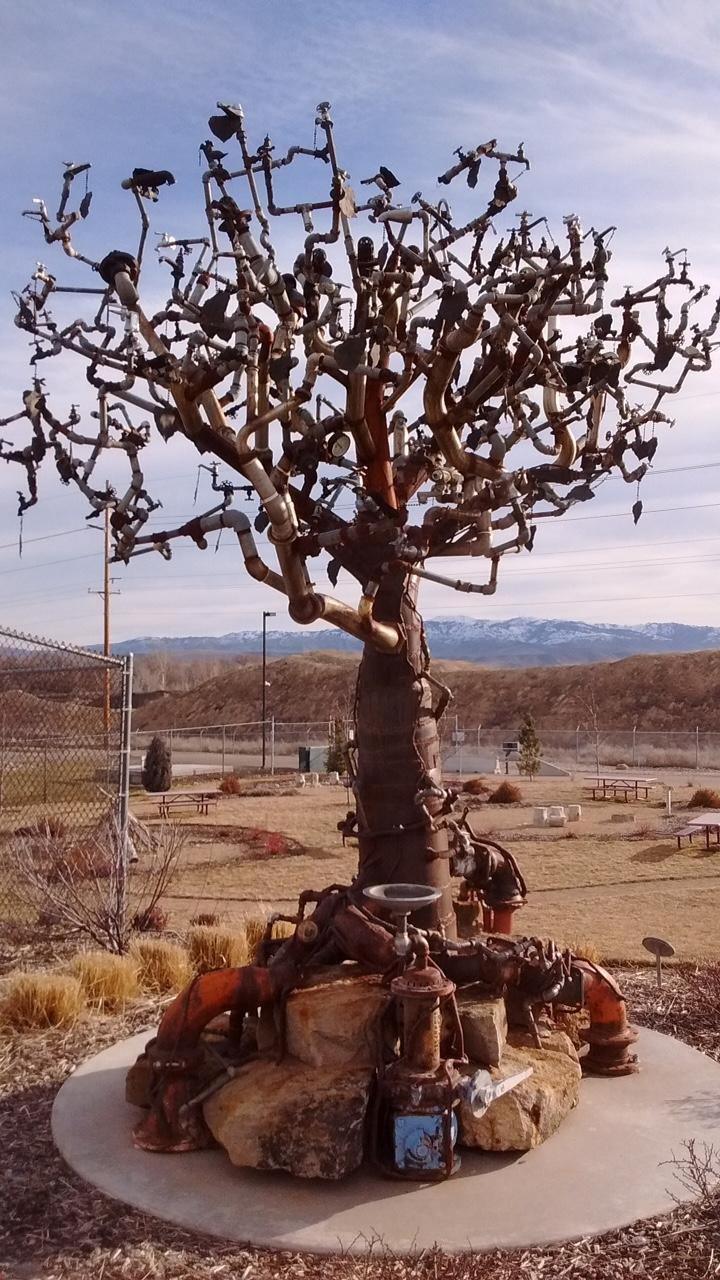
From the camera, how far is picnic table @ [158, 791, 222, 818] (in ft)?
91.8

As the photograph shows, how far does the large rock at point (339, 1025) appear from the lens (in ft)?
19.3

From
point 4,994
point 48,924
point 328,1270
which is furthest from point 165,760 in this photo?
point 328,1270

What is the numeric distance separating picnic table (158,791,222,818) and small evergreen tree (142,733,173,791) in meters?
0.78

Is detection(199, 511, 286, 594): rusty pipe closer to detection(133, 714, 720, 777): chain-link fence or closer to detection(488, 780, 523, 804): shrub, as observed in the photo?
detection(488, 780, 523, 804): shrub

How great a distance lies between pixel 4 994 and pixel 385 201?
647 cm

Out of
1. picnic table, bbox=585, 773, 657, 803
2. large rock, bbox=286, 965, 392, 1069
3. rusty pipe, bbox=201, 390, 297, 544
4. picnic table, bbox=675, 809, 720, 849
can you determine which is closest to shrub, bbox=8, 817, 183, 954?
large rock, bbox=286, 965, 392, 1069

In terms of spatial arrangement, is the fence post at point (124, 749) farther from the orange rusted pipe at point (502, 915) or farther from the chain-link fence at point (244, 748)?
the chain-link fence at point (244, 748)

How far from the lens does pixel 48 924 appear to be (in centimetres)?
1163

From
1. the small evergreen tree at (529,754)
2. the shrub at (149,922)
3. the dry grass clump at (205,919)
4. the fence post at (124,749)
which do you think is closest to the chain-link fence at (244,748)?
the small evergreen tree at (529,754)

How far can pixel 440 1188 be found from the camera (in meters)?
5.31

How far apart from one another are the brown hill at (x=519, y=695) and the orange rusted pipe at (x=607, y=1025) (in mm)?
54257

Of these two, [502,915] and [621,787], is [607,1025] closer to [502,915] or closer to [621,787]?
[502,915]

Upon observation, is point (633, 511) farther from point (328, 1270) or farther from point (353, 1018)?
point (328, 1270)

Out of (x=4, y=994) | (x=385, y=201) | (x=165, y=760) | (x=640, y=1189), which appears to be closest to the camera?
(x=640, y=1189)
